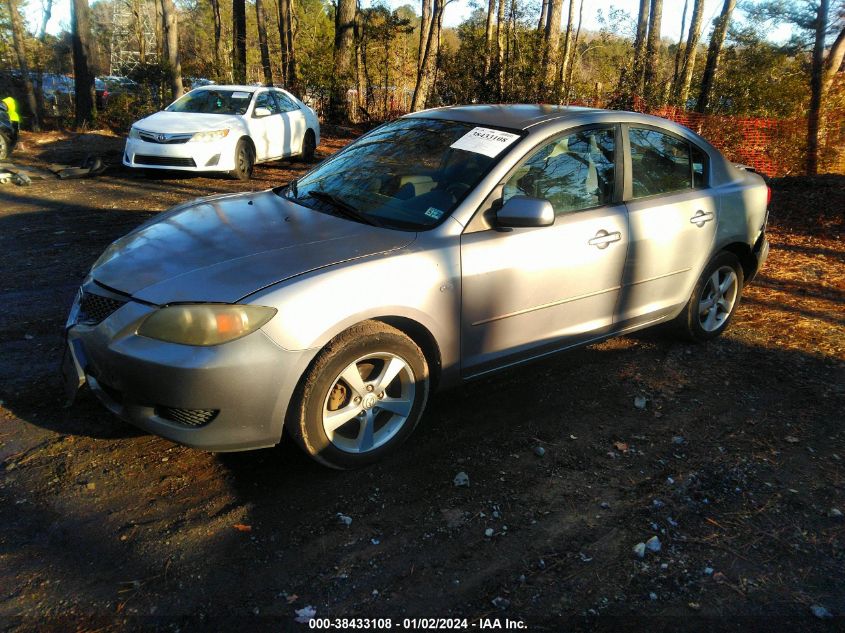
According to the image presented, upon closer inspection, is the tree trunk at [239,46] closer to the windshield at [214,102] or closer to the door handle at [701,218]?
the windshield at [214,102]

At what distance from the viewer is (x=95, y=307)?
10.6 feet

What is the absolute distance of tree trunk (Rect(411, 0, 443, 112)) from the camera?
1745 centimetres

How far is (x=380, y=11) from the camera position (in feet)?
73.1

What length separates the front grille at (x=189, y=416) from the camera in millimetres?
3008

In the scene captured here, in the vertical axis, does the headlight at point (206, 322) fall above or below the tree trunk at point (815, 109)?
below

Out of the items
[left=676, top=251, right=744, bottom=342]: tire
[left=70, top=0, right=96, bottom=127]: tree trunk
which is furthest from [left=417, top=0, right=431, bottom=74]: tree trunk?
[left=676, top=251, right=744, bottom=342]: tire

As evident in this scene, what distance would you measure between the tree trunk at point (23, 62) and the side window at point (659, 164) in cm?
1796

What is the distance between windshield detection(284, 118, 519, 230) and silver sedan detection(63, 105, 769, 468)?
0.01m

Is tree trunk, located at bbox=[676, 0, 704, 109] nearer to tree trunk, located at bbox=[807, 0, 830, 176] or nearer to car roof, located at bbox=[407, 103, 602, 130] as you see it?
tree trunk, located at bbox=[807, 0, 830, 176]

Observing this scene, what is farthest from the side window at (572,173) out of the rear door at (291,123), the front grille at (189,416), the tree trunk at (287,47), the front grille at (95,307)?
the tree trunk at (287,47)

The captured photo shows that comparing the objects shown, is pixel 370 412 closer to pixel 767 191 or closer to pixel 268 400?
pixel 268 400

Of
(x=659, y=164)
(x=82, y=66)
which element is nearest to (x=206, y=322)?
(x=659, y=164)

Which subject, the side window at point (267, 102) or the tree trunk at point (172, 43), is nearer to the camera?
the side window at point (267, 102)

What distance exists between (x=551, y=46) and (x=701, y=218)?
12.3 meters
